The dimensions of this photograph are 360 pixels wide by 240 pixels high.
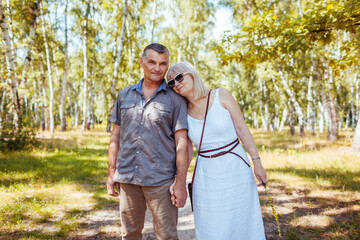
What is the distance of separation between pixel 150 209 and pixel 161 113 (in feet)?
3.13

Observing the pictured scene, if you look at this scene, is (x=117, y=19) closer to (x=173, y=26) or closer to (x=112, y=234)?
(x=173, y=26)

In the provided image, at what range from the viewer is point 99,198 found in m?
4.91

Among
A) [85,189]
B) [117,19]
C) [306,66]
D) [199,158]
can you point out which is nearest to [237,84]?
[306,66]

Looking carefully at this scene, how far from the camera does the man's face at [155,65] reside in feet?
7.50

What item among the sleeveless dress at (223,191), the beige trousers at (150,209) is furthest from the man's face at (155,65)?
the beige trousers at (150,209)

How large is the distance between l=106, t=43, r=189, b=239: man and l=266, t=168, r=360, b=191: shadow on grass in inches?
175

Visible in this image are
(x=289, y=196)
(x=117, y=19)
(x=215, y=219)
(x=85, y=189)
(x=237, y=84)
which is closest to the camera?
(x=215, y=219)

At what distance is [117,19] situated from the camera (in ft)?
57.3

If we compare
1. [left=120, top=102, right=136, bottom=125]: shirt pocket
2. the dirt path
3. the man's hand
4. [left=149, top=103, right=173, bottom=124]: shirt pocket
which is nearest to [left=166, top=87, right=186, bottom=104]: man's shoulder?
[left=149, top=103, right=173, bottom=124]: shirt pocket

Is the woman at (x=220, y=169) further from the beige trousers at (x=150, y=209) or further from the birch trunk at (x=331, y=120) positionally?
the birch trunk at (x=331, y=120)

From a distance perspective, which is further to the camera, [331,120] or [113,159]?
[331,120]

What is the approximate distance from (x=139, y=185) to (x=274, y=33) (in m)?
3.92

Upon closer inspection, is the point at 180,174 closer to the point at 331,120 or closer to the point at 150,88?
the point at 150,88

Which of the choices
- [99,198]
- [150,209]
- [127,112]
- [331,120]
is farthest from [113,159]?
[331,120]
